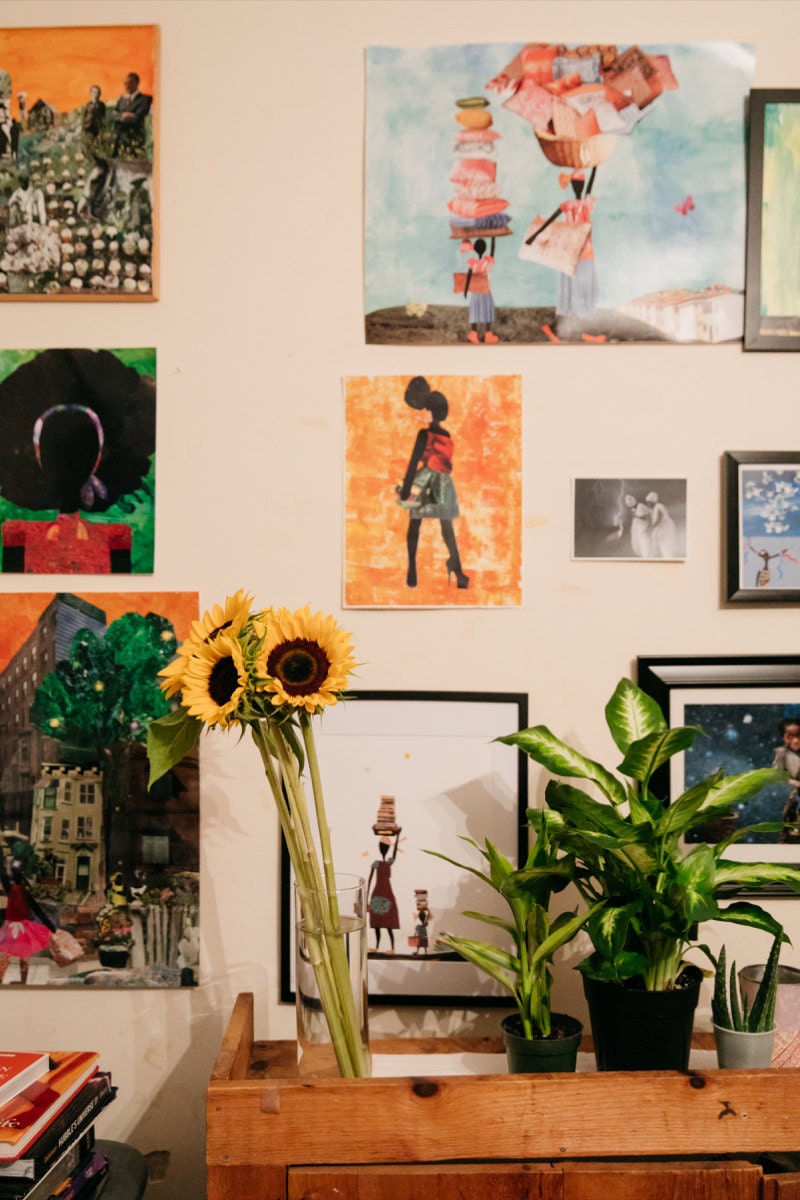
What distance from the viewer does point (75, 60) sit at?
1.23 metres

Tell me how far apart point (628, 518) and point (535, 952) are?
1.81 ft

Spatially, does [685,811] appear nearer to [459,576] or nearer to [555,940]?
[555,940]

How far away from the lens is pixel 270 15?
1.23 meters

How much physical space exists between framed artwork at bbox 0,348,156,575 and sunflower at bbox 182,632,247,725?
315 mm

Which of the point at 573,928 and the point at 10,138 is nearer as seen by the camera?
the point at 573,928

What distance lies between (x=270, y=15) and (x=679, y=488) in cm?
82

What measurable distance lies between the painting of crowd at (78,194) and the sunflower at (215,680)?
541mm

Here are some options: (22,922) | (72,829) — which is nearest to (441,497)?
(72,829)

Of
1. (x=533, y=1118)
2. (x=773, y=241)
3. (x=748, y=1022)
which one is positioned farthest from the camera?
(x=773, y=241)

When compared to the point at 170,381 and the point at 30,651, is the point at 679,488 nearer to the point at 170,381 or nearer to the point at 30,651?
the point at 170,381

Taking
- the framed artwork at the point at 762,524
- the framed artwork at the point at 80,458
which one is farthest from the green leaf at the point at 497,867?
the framed artwork at the point at 80,458

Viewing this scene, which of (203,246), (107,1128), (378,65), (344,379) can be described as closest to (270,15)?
(378,65)

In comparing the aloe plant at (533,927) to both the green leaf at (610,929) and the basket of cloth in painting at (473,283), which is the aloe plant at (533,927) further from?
the basket of cloth in painting at (473,283)

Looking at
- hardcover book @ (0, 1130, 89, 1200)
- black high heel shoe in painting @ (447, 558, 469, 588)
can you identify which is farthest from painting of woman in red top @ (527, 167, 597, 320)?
hardcover book @ (0, 1130, 89, 1200)
